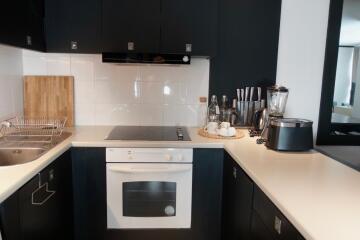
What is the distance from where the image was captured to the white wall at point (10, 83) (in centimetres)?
224

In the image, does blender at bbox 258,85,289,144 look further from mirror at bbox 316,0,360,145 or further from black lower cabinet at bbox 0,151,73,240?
black lower cabinet at bbox 0,151,73,240

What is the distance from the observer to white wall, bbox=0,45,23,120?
7.35 ft

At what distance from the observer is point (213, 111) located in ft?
8.63

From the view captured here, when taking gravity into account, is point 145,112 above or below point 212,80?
below

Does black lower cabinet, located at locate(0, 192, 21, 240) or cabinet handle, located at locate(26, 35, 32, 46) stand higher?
cabinet handle, located at locate(26, 35, 32, 46)

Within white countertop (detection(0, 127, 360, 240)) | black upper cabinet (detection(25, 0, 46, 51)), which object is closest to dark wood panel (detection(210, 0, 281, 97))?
white countertop (detection(0, 127, 360, 240))

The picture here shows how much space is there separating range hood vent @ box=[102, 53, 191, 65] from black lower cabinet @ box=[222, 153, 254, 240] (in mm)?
809

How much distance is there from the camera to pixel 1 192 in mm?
1180

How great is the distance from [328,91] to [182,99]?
46.6 inches

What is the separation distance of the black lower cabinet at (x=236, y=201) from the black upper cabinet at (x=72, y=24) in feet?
4.34

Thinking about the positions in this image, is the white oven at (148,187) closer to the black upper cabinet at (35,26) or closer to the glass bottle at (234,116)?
the glass bottle at (234,116)

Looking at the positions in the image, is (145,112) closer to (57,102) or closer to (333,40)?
(57,102)

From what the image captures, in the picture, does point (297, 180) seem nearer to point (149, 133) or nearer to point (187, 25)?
point (149, 133)

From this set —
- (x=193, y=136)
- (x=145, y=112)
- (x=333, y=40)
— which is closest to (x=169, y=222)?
(x=193, y=136)
